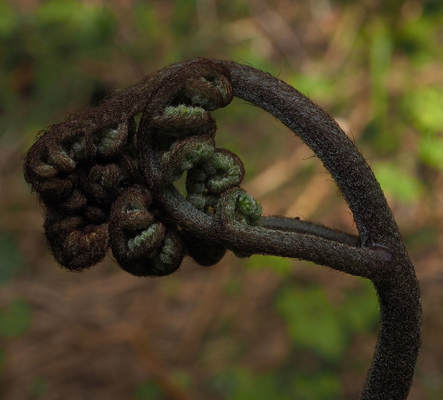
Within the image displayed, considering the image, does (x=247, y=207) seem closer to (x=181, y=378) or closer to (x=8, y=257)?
(x=181, y=378)

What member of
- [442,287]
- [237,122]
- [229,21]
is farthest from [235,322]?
[229,21]

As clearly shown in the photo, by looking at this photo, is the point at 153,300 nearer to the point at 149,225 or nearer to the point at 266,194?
the point at 266,194

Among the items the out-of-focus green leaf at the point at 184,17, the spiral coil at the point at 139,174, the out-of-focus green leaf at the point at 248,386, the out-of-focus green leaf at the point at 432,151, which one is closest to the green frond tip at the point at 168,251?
the spiral coil at the point at 139,174

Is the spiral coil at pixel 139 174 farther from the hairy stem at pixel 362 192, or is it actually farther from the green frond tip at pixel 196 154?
the hairy stem at pixel 362 192

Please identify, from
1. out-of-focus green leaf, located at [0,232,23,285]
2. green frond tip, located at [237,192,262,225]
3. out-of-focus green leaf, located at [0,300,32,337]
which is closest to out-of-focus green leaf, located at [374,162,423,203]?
out-of-focus green leaf, located at [0,300,32,337]

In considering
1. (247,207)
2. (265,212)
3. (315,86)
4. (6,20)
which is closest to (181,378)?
(265,212)

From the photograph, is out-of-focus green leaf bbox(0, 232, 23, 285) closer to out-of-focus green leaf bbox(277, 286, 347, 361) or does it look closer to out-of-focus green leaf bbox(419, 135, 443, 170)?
out-of-focus green leaf bbox(277, 286, 347, 361)
